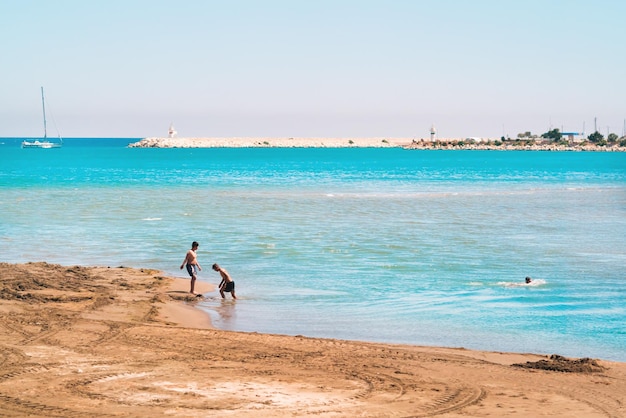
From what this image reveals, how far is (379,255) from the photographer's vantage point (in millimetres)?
27797

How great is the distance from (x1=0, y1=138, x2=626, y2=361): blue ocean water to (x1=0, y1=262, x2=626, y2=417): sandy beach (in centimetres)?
190

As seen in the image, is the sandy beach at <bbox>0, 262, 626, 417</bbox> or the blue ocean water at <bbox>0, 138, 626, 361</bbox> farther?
the blue ocean water at <bbox>0, 138, 626, 361</bbox>

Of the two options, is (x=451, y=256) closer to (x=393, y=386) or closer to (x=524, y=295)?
(x=524, y=295)

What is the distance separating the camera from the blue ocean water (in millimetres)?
17531

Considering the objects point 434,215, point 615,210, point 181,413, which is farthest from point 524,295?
point 615,210

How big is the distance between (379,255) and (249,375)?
15.7m

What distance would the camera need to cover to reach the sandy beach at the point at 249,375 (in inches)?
430

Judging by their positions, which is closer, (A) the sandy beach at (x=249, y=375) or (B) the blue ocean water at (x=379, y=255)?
(A) the sandy beach at (x=249, y=375)

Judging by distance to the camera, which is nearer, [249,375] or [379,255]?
[249,375]

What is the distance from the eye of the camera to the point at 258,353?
1405cm

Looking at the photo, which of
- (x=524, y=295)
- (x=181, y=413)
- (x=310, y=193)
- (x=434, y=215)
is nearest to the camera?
(x=181, y=413)

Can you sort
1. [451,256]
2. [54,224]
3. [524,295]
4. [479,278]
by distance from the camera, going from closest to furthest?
[524,295] → [479,278] → [451,256] → [54,224]

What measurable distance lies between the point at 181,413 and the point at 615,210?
136 ft

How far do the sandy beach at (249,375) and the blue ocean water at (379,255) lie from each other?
1.90m
